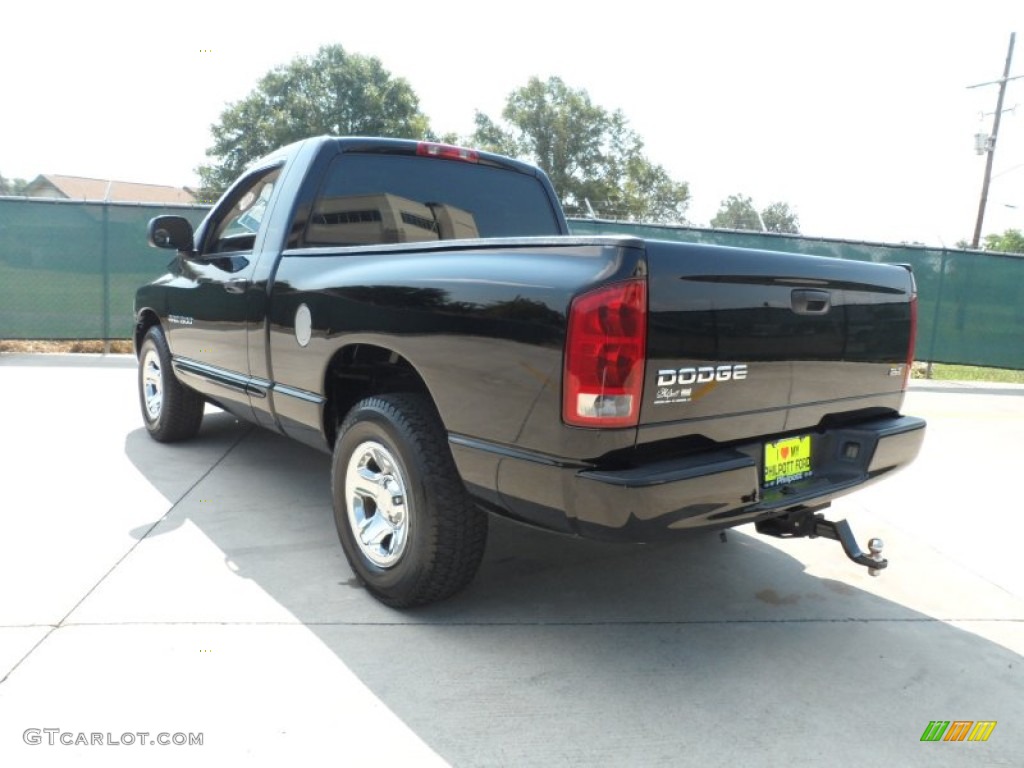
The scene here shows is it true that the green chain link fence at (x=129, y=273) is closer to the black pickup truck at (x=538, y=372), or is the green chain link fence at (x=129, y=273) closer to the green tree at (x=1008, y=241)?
the black pickup truck at (x=538, y=372)

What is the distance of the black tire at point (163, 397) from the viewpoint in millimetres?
5055

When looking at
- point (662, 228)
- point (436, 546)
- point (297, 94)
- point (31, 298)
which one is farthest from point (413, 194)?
point (297, 94)

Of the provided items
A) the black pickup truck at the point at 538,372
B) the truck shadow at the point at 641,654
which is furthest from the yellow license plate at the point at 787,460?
the truck shadow at the point at 641,654

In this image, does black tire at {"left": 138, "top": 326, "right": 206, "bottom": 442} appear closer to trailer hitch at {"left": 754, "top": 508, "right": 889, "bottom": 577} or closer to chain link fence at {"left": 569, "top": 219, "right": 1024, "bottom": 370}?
trailer hitch at {"left": 754, "top": 508, "right": 889, "bottom": 577}

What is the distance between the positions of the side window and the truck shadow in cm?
154

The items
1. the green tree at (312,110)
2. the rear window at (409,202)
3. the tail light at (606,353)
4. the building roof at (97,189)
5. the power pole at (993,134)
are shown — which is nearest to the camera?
the tail light at (606,353)

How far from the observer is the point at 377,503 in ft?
9.68

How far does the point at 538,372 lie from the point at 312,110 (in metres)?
45.9

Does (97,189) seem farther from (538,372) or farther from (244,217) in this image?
(538,372)

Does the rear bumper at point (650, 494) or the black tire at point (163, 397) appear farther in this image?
the black tire at point (163, 397)

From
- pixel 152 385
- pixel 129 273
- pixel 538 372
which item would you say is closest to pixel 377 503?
pixel 538 372

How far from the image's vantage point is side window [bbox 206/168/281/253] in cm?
408

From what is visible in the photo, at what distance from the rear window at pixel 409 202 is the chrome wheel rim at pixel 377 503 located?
50.0 inches

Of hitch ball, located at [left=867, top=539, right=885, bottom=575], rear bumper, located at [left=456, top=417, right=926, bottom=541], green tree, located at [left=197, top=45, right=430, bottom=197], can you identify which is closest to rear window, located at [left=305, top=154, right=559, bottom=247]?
rear bumper, located at [left=456, top=417, right=926, bottom=541]
